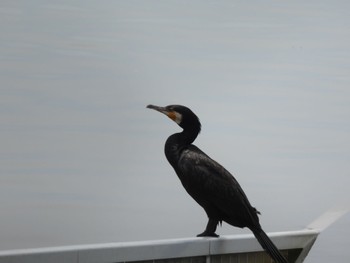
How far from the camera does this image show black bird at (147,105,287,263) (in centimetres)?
460

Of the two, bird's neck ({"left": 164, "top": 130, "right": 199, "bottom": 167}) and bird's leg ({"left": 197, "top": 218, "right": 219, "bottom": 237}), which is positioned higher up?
bird's neck ({"left": 164, "top": 130, "right": 199, "bottom": 167})

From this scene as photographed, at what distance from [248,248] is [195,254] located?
0.33 m

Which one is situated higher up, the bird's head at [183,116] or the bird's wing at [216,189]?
the bird's head at [183,116]

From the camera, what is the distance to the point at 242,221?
4613mm

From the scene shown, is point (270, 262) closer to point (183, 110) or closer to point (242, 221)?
point (242, 221)

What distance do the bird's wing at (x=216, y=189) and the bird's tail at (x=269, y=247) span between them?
0.07m

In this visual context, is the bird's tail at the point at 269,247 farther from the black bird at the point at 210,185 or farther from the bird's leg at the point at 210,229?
the bird's leg at the point at 210,229

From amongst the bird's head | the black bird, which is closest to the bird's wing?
the black bird

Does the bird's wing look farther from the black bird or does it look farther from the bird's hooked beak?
the bird's hooked beak

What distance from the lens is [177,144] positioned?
15.8 ft

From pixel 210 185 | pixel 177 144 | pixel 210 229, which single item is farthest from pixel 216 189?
pixel 177 144

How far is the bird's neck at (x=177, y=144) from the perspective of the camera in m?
4.79

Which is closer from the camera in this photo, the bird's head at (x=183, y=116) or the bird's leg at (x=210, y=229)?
the bird's leg at (x=210, y=229)

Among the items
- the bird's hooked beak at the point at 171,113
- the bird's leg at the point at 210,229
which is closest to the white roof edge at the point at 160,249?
the bird's leg at the point at 210,229
